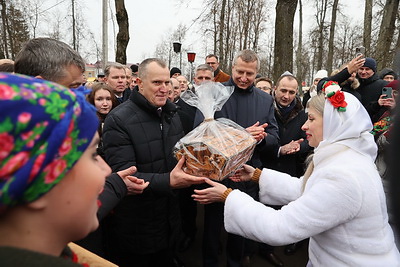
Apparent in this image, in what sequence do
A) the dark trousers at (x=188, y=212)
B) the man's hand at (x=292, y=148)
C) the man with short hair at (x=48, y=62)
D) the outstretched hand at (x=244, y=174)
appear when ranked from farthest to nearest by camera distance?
the dark trousers at (x=188, y=212) < the man's hand at (x=292, y=148) < the outstretched hand at (x=244, y=174) < the man with short hair at (x=48, y=62)

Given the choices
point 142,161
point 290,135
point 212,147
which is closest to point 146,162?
point 142,161

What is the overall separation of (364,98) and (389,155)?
19.7ft

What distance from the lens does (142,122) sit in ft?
8.09

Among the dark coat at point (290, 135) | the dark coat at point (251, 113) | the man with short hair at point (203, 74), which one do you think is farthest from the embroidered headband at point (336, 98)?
the man with short hair at point (203, 74)

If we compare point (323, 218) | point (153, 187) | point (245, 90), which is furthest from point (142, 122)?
point (323, 218)

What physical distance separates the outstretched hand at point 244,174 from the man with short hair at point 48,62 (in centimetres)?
163

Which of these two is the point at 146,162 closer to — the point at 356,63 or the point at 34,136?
the point at 34,136

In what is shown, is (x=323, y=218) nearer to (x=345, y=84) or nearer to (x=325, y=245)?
(x=325, y=245)

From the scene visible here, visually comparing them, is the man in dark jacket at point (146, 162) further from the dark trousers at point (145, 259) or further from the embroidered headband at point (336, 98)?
the embroidered headband at point (336, 98)

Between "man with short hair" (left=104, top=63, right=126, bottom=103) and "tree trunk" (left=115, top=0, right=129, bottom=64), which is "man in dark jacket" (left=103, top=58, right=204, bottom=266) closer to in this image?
"man with short hair" (left=104, top=63, right=126, bottom=103)

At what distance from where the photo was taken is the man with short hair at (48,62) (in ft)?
5.71

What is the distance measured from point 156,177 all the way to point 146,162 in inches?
10.4

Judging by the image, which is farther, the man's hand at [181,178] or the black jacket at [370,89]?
the black jacket at [370,89]

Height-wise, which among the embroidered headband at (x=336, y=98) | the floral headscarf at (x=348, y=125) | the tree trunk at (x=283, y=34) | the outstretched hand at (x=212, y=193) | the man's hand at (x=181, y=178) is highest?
the tree trunk at (x=283, y=34)
